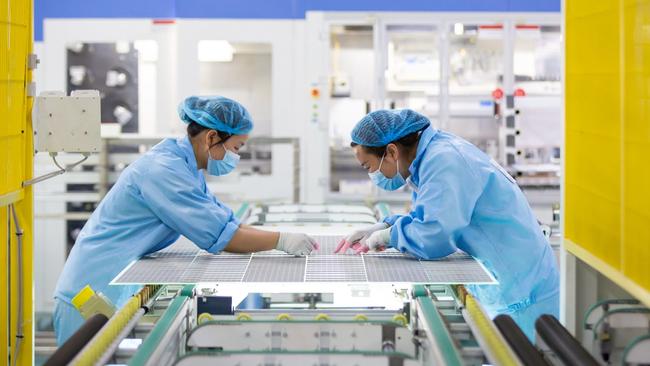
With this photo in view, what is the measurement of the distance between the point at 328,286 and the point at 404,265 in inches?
15.2

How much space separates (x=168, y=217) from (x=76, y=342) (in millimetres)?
1118

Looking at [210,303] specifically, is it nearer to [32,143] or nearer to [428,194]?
[428,194]

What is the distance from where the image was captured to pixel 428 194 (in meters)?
2.93

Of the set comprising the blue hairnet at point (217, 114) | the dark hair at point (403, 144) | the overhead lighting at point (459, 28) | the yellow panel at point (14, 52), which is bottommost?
the dark hair at point (403, 144)

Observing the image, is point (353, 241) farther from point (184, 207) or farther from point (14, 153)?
point (14, 153)

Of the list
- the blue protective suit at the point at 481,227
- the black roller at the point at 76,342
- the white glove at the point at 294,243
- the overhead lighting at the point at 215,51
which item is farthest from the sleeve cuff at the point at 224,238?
the overhead lighting at the point at 215,51

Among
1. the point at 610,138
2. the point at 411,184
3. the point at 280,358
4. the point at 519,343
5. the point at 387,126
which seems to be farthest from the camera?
the point at 411,184

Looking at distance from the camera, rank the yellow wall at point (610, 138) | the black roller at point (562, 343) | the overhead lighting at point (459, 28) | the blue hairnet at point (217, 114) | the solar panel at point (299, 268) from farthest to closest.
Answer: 1. the overhead lighting at point (459, 28)
2. the blue hairnet at point (217, 114)
3. the solar panel at point (299, 268)
4. the yellow wall at point (610, 138)
5. the black roller at point (562, 343)

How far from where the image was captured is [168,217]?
3072 mm

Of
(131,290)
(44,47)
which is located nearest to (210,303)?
(131,290)

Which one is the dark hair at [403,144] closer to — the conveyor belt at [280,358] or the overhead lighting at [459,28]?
the conveyor belt at [280,358]

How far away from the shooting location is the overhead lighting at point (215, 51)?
723cm

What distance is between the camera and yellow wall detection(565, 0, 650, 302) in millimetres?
2006

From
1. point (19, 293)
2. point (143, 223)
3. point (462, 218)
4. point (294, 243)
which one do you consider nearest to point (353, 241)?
point (294, 243)
